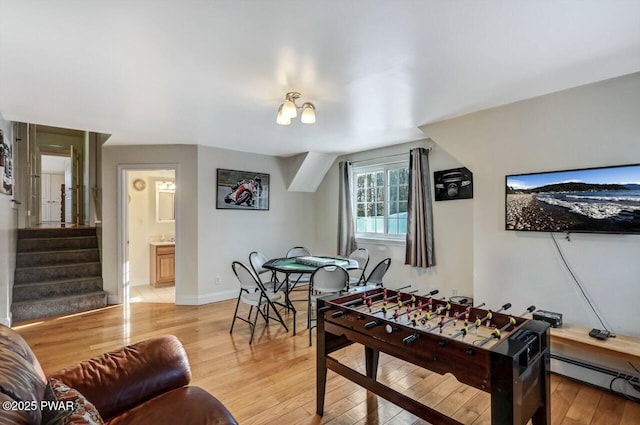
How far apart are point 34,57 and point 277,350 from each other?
9.58 feet

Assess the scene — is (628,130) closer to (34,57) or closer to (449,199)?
(449,199)

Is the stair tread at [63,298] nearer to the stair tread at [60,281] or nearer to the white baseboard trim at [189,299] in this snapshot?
the white baseboard trim at [189,299]

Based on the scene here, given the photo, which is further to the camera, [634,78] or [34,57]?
[634,78]

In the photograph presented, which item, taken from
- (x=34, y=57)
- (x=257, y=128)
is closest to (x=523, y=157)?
(x=257, y=128)

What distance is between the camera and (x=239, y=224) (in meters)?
4.95

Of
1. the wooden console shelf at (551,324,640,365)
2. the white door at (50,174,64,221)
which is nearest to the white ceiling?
the wooden console shelf at (551,324,640,365)

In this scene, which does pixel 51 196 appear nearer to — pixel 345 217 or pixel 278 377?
pixel 345 217

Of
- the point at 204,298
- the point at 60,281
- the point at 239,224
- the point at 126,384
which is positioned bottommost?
the point at 204,298

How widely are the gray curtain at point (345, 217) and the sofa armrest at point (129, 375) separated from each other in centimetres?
353

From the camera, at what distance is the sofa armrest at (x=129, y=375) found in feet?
4.61

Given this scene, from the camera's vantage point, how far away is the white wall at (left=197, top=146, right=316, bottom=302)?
4.58m

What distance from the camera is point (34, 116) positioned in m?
3.14

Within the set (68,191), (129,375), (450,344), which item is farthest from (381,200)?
(68,191)

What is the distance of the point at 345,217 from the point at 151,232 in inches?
148
